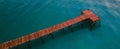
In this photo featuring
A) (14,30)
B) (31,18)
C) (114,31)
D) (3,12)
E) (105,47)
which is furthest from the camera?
(3,12)

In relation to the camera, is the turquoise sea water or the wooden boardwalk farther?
→ the turquoise sea water

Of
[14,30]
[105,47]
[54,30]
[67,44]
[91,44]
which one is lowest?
[105,47]

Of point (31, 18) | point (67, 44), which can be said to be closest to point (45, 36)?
point (67, 44)

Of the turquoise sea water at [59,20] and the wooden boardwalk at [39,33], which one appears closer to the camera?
the wooden boardwalk at [39,33]

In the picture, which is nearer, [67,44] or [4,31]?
[67,44]

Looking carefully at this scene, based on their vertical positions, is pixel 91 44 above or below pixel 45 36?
below

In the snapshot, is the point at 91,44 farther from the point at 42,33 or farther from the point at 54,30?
the point at 42,33

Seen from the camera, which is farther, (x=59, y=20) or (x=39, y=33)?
(x=59, y=20)

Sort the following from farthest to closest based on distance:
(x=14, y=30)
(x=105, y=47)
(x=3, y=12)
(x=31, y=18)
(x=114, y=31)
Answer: (x=3, y=12) < (x=31, y=18) < (x=14, y=30) < (x=114, y=31) < (x=105, y=47)
